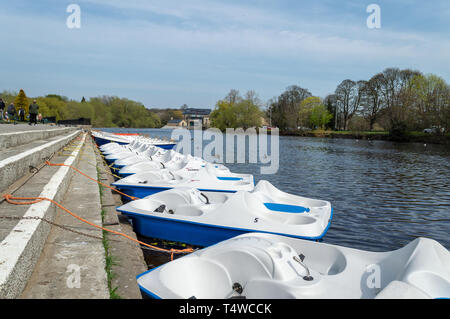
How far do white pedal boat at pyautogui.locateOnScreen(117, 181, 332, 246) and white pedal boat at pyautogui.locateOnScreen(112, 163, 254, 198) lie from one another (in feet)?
7.38

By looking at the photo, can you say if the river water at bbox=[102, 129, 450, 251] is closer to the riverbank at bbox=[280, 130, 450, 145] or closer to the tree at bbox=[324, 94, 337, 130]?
the riverbank at bbox=[280, 130, 450, 145]

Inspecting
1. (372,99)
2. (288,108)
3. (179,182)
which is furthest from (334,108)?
(179,182)

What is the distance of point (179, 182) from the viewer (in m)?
10.8

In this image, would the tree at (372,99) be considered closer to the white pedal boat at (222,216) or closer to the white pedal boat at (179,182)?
the white pedal boat at (179,182)

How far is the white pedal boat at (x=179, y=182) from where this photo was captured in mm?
10516

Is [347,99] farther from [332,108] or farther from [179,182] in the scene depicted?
[179,182]

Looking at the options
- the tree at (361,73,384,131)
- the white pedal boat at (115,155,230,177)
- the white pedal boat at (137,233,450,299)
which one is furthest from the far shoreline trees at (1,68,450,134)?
the white pedal boat at (137,233,450,299)

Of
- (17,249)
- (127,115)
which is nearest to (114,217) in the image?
(17,249)

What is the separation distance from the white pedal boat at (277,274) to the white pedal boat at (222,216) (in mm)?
2381

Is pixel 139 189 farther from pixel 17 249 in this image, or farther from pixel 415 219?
pixel 415 219

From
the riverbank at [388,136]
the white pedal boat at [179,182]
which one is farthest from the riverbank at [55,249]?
the riverbank at [388,136]

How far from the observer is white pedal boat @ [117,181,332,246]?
6840mm

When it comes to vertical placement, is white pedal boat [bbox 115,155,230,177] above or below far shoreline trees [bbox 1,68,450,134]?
below

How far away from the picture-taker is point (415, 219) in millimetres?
12102
